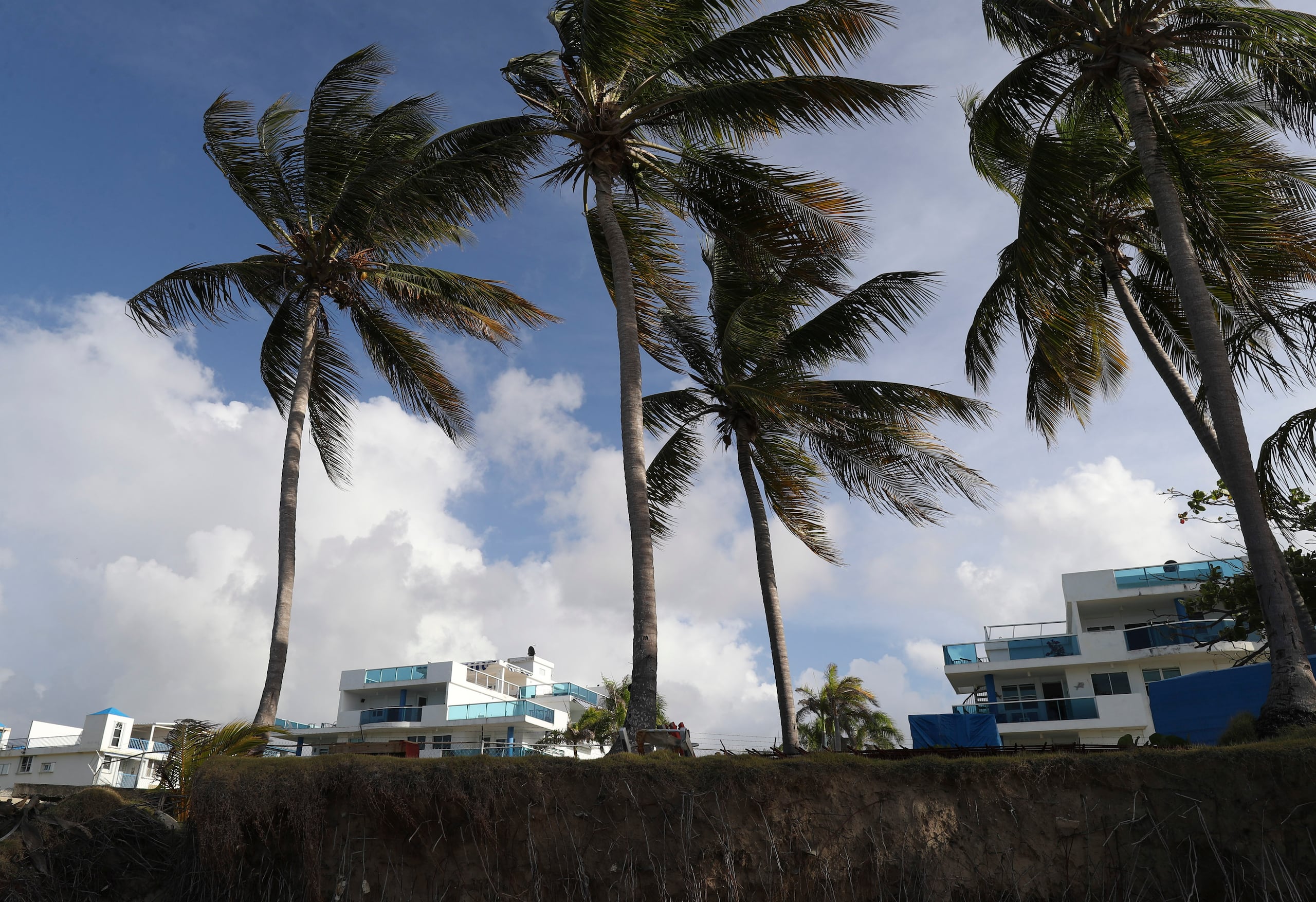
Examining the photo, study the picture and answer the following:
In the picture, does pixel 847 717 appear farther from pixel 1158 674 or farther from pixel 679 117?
pixel 679 117

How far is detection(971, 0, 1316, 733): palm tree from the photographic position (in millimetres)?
9156

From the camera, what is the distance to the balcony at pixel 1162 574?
100 ft

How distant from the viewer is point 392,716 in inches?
1590

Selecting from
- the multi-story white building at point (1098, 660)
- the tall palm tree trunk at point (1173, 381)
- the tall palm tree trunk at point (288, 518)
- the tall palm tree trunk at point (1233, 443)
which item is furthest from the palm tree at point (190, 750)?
the multi-story white building at point (1098, 660)

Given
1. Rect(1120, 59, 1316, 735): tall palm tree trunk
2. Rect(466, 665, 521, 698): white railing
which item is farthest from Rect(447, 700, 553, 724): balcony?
Rect(1120, 59, 1316, 735): tall palm tree trunk

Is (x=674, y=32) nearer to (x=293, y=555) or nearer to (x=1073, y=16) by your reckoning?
(x=1073, y=16)

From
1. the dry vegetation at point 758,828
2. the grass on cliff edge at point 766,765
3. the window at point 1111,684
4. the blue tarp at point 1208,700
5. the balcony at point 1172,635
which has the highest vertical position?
the balcony at point 1172,635

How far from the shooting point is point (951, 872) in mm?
Answer: 7621

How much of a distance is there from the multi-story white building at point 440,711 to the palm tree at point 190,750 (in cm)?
2557

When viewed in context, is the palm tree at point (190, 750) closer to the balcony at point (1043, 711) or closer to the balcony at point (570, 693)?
the balcony at point (1043, 711)

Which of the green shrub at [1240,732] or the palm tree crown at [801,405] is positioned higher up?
the palm tree crown at [801,405]

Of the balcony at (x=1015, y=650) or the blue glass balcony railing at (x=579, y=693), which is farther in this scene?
the blue glass balcony railing at (x=579, y=693)

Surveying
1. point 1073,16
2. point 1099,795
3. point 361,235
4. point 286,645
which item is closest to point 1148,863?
point 1099,795

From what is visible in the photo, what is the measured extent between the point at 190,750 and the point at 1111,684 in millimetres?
26541
